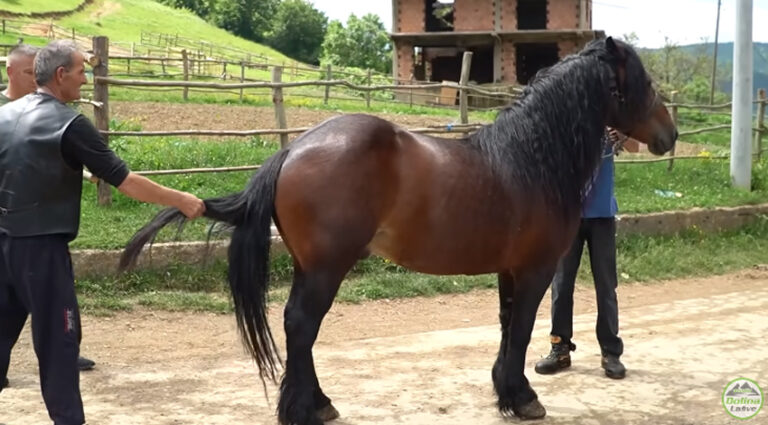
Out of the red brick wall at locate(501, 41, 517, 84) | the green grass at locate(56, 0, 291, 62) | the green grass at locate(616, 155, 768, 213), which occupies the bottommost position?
the green grass at locate(616, 155, 768, 213)

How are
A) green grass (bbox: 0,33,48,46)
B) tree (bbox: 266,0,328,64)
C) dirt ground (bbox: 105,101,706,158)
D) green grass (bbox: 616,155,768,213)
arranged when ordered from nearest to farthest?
green grass (bbox: 616,155,768,213)
dirt ground (bbox: 105,101,706,158)
green grass (bbox: 0,33,48,46)
tree (bbox: 266,0,328,64)

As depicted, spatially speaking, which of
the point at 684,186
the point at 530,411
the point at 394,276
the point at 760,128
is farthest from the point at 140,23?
the point at 530,411

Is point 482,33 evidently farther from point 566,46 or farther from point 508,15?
point 566,46

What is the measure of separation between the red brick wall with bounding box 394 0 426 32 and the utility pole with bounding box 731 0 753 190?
58.8 feet

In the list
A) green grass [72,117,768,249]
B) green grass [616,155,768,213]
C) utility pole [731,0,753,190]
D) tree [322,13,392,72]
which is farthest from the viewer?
tree [322,13,392,72]

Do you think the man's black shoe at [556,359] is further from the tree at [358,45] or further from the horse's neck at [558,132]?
the tree at [358,45]

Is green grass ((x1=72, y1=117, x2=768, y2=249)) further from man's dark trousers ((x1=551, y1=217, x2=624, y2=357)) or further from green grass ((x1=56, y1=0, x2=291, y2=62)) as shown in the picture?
green grass ((x1=56, y1=0, x2=291, y2=62))

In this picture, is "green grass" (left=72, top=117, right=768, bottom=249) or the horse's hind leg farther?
"green grass" (left=72, top=117, right=768, bottom=249)

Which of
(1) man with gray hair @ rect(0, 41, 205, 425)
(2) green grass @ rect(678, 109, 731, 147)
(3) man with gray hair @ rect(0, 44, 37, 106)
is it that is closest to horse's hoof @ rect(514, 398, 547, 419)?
(1) man with gray hair @ rect(0, 41, 205, 425)

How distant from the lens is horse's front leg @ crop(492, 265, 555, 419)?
378cm

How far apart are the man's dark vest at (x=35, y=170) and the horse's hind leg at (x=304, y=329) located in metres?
1.00

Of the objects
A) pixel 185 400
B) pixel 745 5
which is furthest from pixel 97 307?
pixel 745 5

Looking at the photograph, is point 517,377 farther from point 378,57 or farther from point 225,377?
point 378,57

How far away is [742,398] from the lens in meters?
4.04
